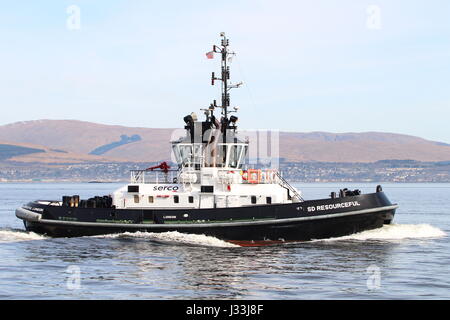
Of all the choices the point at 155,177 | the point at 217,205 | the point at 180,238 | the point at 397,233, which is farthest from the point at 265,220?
the point at 397,233

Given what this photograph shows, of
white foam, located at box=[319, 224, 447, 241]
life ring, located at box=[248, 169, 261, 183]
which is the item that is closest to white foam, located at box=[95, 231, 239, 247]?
life ring, located at box=[248, 169, 261, 183]

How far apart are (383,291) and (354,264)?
14.0 feet

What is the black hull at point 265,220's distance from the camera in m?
28.4

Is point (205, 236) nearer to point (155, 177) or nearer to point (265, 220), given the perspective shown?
point (265, 220)

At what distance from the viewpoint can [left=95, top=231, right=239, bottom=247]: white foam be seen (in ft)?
94.4

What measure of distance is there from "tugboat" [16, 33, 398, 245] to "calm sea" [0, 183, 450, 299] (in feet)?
2.06

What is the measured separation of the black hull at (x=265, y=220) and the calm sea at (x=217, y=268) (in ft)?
1.45

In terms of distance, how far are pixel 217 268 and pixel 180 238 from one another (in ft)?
19.4

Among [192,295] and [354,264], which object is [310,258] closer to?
[354,264]

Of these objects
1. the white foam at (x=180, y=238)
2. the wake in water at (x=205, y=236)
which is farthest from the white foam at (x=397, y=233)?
the white foam at (x=180, y=238)

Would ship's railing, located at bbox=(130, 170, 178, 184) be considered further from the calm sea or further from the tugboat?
the calm sea

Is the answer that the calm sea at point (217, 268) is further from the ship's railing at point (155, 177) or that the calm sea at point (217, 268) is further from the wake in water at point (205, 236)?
the ship's railing at point (155, 177)

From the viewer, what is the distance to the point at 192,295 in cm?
1936
